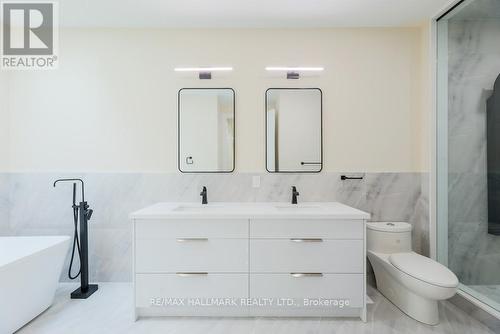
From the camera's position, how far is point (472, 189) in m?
2.26

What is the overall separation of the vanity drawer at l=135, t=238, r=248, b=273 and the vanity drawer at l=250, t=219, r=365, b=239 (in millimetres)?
158

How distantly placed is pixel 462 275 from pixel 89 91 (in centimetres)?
380

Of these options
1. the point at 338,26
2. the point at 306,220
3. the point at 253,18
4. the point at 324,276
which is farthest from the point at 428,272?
the point at 253,18


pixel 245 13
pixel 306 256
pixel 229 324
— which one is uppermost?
pixel 245 13

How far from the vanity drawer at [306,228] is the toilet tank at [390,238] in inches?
19.8

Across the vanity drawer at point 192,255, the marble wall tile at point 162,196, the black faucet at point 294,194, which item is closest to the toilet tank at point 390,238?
the marble wall tile at point 162,196

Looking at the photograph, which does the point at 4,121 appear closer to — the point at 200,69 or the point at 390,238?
the point at 200,69

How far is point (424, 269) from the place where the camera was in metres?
1.89

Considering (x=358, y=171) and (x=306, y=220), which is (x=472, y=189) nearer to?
(x=358, y=171)

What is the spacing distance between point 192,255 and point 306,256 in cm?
84

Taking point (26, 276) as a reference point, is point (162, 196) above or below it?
above

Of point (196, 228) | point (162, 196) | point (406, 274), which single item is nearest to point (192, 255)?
point (196, 228)

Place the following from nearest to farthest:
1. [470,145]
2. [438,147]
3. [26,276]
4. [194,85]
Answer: [26,276], [470,145], [438,147], [194,85]

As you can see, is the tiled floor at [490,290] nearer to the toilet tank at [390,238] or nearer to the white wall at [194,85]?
the toilet tank at [390,238]
